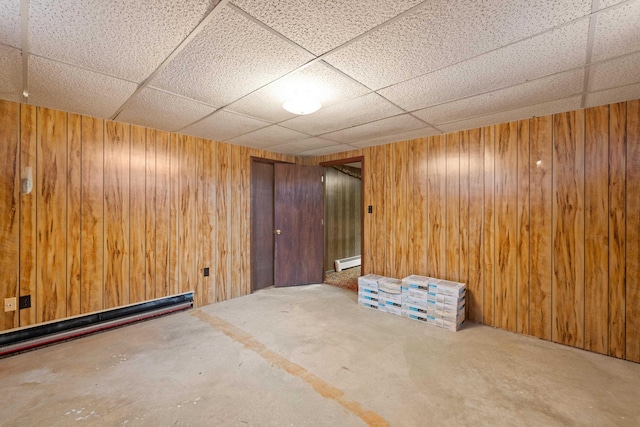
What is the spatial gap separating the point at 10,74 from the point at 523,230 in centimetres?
461

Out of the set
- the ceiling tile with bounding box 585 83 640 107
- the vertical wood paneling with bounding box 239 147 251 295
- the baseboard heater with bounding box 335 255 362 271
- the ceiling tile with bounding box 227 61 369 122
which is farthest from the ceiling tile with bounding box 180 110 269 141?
the baseboard heater with bounding box 335 255 362 271

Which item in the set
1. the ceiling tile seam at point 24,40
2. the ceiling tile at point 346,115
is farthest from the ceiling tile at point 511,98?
the ceiling tile seam at point 24,40

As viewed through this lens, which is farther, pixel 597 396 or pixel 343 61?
pixel 597 396

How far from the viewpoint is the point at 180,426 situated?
63.3 inches

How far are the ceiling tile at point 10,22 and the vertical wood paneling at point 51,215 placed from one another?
138 centimetres

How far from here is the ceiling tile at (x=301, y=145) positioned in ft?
12.7

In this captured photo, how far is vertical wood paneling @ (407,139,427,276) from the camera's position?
3.60 metres

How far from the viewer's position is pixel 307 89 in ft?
7.11

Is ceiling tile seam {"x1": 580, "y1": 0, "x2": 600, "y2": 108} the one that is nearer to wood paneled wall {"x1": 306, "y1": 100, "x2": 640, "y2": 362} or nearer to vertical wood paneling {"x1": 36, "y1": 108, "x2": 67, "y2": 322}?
wood paneled wall {"x1": 306, "y1": 100, "x2": 640, "y2": 362}

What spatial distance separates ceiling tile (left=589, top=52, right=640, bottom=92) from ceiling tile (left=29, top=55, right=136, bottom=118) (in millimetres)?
3359

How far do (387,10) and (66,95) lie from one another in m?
2.63

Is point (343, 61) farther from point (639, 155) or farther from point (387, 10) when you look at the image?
point (639, 155)

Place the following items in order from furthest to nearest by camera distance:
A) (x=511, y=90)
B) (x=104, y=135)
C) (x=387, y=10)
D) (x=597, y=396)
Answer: (x=104, y=135)
(x=511, y=90)
(x=597, y=396)
(x=387, y=10)

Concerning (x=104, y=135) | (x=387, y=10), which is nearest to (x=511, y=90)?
(x=387, y=10)
